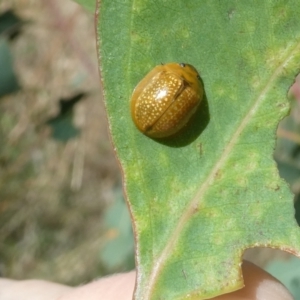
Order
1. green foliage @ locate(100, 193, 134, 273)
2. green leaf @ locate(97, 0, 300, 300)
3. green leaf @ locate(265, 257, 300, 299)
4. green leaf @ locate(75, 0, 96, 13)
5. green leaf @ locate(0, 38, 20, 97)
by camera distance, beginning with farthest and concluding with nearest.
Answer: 1. green foliage @ locate(100, 193, 134, 273)
2. green leaf @ locate(0, 38, 20, 97)
3. green leaf @ locate(265, 257, 300, 299)
4. green leaf @ locate(75, 0, 96, 13)
5. green leaf @ locate(97, 0, 300, 300)

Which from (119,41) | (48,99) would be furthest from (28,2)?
(119,41)

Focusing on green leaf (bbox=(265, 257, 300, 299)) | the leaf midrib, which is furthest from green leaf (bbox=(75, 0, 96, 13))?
green leaf (bbox=(265, 257, 300, 299))

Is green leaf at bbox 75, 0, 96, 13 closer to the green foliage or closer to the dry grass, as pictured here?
the green foliage

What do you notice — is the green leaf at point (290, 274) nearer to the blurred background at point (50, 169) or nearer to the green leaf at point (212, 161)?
the green leaf at point (212, 161)

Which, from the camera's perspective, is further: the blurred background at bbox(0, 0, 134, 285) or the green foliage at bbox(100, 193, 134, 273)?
the blurred background at bbox(0, 0, 134, 285)

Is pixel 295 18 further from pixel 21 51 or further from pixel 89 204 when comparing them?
pixel 21 51

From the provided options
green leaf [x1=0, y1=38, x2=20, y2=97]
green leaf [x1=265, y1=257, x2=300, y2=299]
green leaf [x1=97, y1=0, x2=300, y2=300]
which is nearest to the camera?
green leaf [x1=97, y1=0, x2=300, y2=300]
